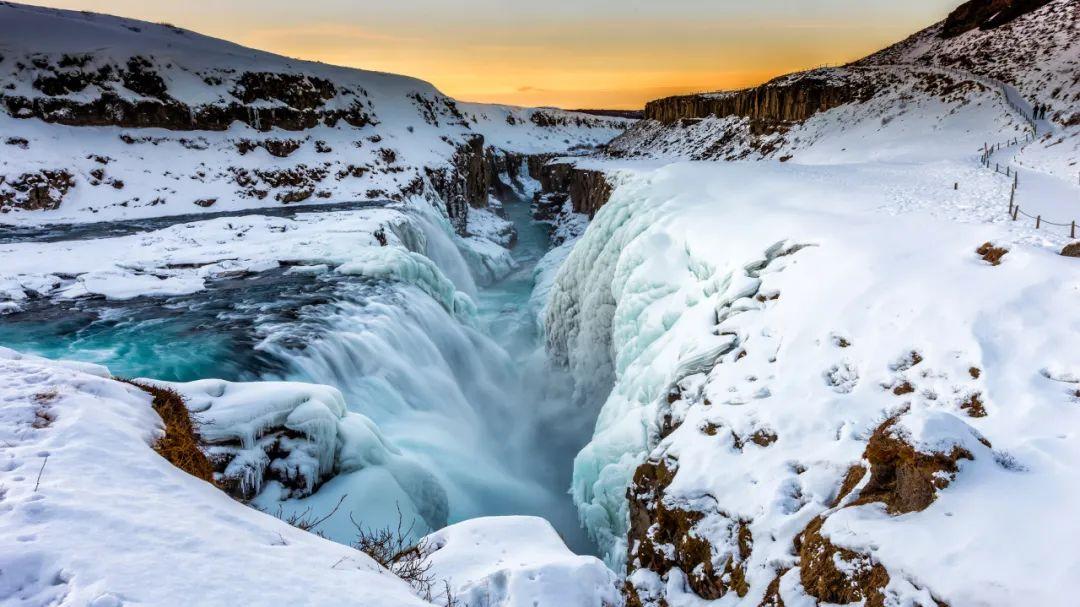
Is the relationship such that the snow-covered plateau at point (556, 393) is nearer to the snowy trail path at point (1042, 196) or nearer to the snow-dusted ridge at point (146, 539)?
the snow-dusted ridge at point (146, 539)

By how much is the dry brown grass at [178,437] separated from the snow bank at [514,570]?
2.51 metres

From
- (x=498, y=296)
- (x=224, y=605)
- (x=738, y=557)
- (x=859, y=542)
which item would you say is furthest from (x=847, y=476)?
(x=498, y=296)

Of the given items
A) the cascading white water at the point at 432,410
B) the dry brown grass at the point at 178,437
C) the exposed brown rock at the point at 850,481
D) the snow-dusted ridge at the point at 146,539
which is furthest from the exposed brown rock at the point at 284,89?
the exposed brown rock at the point at 850,481

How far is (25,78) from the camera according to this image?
3259 cm

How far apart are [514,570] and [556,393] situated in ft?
46.9

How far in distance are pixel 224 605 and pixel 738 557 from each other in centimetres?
466

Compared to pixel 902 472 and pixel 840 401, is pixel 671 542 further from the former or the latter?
pixel 902 472

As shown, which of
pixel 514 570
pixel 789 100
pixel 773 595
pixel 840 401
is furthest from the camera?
pixel 789 100

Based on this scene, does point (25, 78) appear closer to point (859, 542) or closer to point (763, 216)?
point (763, 216)

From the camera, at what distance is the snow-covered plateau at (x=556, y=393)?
4.32 m

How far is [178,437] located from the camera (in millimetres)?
6180

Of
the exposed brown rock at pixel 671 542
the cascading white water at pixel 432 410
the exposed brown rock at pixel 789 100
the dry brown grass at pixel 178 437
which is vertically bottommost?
the cascading white water at pixel 432 410

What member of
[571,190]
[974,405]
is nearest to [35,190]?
[974,405]

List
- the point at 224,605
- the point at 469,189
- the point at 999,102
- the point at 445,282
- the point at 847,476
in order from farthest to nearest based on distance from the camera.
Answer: the point at 469,189
the point at 999,102
the point at 445,282
the point at 847,476
the point at 224,605
